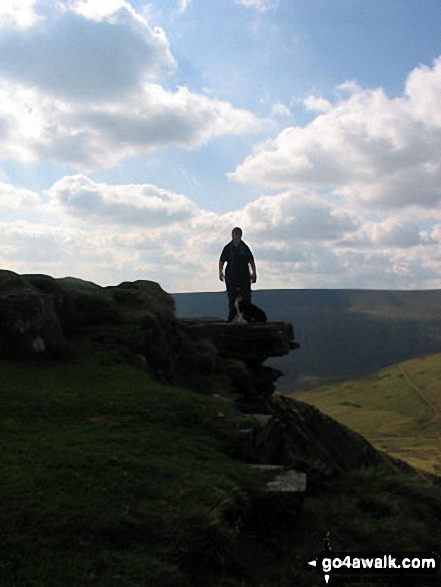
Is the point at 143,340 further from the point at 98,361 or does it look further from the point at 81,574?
the point at 81,574

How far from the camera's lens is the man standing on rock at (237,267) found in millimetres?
25047

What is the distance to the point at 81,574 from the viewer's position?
7.46m

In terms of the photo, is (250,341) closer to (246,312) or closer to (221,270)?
(246,312)

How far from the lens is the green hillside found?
8094 mm

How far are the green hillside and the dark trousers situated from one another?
24.5ft

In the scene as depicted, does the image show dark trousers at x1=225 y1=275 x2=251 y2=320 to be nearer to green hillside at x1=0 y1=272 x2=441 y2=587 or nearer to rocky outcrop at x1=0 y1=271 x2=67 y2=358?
green hillside at x1=0 y1=272 x2=441 y2=587

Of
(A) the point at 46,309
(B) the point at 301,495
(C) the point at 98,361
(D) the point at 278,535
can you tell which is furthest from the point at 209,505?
(A) the point at 46,309

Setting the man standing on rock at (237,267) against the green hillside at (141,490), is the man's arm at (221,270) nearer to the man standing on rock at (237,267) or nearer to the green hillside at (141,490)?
the man standing on rock at (237,267)

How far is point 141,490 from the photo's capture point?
9.46m

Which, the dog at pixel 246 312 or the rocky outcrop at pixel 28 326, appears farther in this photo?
the dog at pixel 246 312

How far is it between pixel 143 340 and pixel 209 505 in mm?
9878

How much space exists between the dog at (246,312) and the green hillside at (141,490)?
291 inches

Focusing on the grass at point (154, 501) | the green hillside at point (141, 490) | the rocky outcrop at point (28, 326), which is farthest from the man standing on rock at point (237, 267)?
the grass at point (154, 501)

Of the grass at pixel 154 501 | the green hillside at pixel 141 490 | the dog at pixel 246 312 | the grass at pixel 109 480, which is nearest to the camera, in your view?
the grass at pixel 109 480
